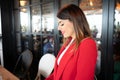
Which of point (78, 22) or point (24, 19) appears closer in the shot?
point (78, 22)

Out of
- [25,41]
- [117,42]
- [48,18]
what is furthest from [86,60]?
[25,41]

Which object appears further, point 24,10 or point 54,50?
point 24,10

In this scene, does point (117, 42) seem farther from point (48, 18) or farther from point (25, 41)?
point (25, 41)

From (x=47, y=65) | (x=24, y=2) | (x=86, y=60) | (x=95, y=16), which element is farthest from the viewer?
(x=24, y=2)

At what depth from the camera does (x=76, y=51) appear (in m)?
1.27

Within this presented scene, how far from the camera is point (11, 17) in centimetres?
467

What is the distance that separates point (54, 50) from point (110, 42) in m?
1.28

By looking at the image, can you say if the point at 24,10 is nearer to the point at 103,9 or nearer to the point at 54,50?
the point at 54,50

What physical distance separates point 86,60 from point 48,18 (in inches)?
88.6

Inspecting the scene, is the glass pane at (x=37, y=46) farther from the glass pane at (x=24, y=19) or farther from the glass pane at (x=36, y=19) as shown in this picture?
the glass pane at (x=24, y=19)

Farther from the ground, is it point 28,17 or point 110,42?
point 28,17

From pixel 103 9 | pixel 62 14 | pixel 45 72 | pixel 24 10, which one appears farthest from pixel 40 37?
pixel 62 14

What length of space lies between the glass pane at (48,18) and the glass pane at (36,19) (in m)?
0.14

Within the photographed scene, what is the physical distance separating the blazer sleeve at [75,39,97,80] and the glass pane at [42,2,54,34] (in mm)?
2067
